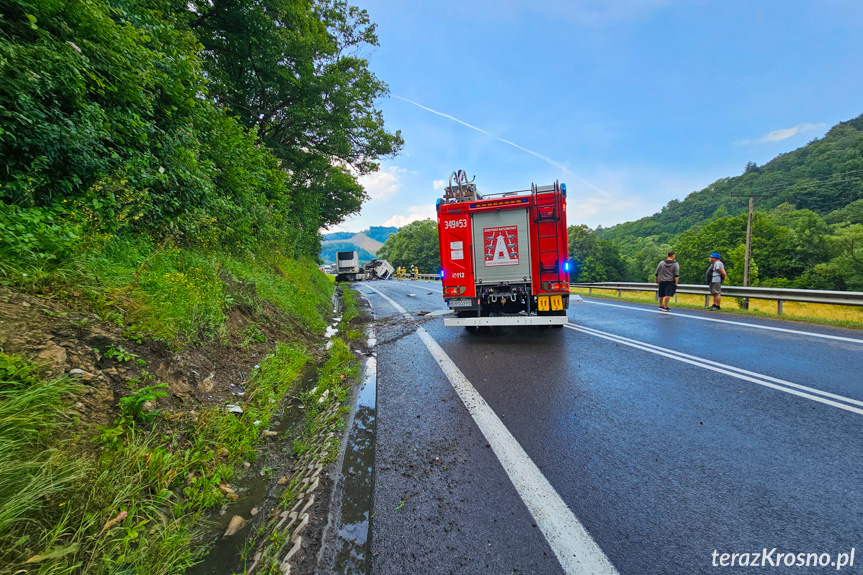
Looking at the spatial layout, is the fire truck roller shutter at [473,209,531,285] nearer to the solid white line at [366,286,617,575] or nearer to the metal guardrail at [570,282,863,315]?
the solid white line at [366,286,617,575]

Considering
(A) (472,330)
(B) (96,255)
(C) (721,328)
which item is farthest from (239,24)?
(C) (721,328)

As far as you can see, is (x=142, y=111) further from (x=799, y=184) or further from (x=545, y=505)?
(x=799, y=184)

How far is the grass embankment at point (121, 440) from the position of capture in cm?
146

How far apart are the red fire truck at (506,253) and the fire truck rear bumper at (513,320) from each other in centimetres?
2

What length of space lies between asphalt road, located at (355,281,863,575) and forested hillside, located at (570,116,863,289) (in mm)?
28757

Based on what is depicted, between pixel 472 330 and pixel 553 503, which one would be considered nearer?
pixel 553 503

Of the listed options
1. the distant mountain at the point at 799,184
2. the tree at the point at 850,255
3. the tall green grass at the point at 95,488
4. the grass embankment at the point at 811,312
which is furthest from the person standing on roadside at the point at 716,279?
the distant mountain at the point at 799,184

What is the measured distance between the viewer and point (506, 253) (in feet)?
21.8

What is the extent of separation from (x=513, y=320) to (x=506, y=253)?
1432 millimetres

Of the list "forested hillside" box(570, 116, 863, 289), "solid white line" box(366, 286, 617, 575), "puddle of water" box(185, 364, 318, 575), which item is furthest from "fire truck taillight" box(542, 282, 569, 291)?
"forested hillside" box(570, 116, 863, 289)

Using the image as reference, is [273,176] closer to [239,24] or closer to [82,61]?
[239,24]

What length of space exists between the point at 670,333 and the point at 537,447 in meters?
5.14

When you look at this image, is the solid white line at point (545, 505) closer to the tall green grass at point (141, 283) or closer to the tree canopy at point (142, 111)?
the tall green grass at point (141, 283)

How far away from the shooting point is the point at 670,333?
20.1 feet
